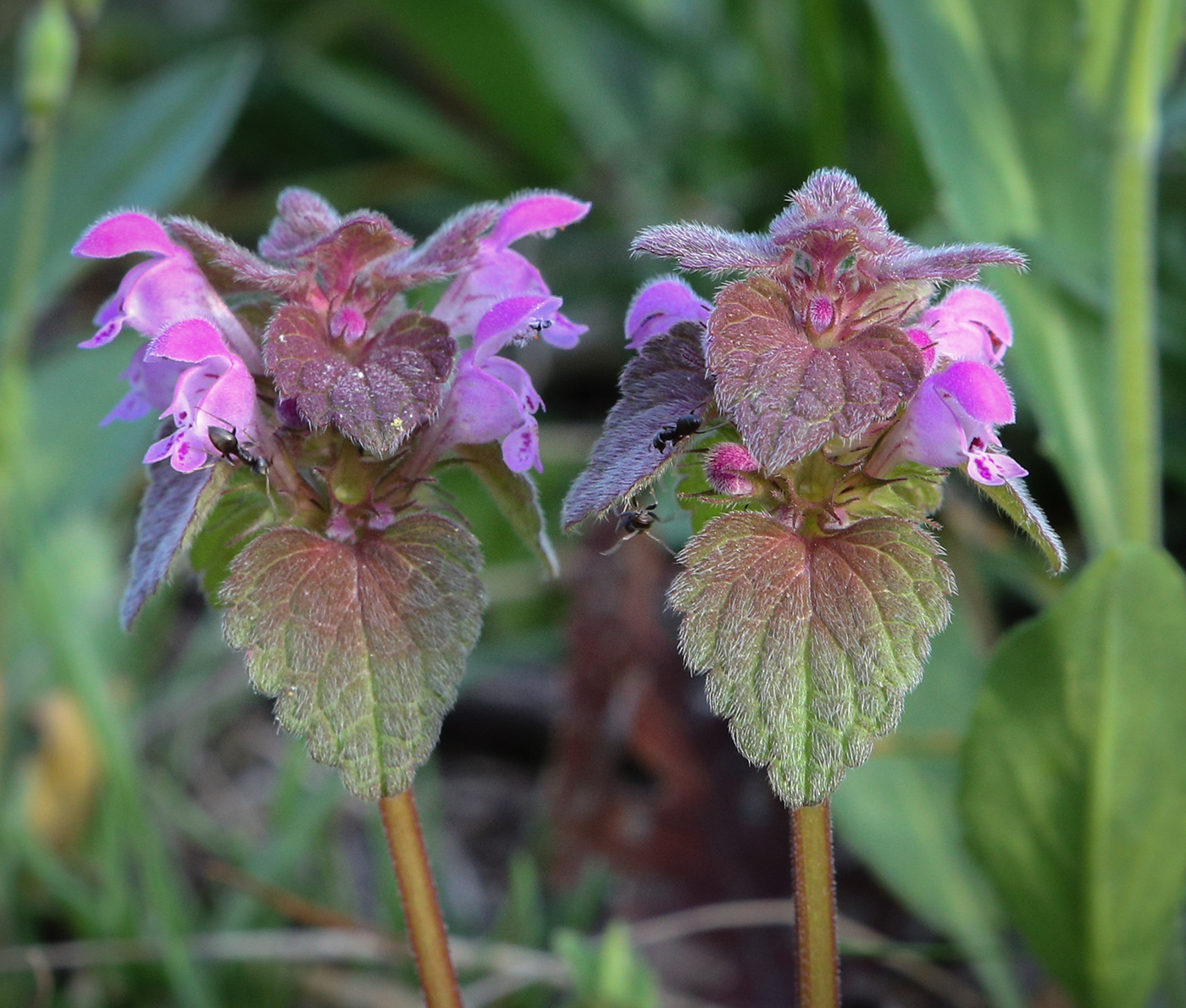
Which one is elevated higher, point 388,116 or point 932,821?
point 388,116

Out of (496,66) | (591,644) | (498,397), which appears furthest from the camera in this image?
(496,66)

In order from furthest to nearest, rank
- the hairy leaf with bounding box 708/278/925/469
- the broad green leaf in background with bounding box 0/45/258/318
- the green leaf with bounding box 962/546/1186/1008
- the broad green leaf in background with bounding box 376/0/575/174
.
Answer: the broad green leaf in background with bounding box 376/0/575/174 → the broad green leaf in background with bounding box 0/45/258/318 → the green leaf with bounding box 962/546/1186/1008 → the hairy leaf with bounding box 708/278/925/469

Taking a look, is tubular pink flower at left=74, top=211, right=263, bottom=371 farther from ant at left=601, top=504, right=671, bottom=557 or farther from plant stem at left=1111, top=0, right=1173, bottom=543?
plant stem at left=1111, top=0, right=1173, bottom=543

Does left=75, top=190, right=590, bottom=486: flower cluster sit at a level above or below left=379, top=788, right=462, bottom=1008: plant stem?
above

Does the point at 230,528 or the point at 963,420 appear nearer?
the point at 963,420

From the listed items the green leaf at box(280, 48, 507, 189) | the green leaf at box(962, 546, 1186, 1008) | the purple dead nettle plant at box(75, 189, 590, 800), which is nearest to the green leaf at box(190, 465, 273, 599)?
the purple dead nettle plant at box(75, 189, 590, 800)

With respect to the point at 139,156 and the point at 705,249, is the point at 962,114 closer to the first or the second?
the point at 705,249

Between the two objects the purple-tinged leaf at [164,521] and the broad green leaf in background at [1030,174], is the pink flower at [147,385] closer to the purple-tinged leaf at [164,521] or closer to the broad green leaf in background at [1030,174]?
the purple-tinged leaf at [164,521]

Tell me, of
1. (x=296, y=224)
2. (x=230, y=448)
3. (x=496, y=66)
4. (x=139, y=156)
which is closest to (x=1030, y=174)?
(x=296, y=224)
